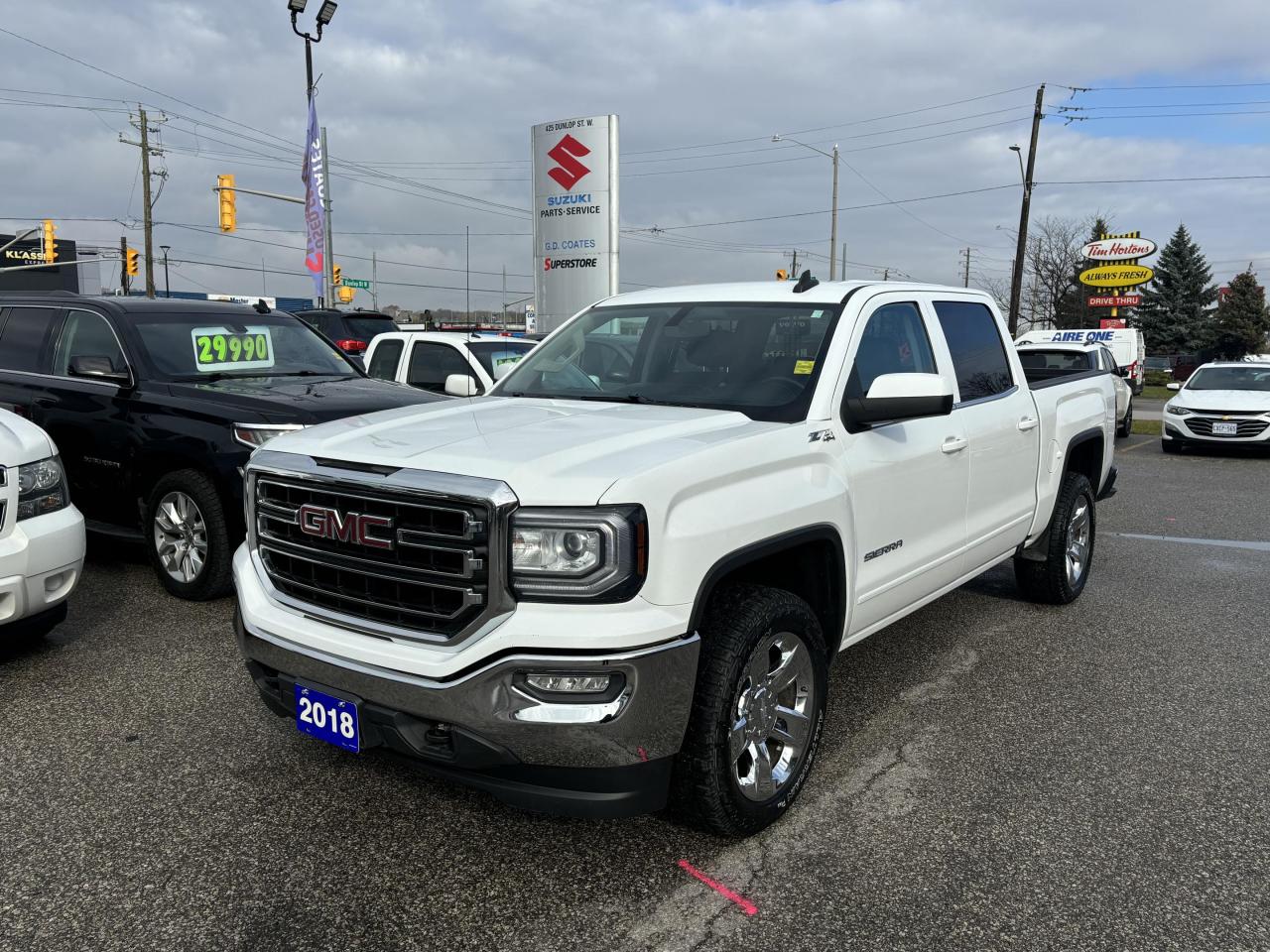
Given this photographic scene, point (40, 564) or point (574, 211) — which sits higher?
point (574, 211)

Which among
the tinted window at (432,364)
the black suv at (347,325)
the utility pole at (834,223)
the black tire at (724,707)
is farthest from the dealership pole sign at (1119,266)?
the black tire at (724,707)

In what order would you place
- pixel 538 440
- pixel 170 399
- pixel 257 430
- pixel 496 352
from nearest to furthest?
pixel 538 440 → pixel 257 430 → pixel 170 399 → pixel 496 352

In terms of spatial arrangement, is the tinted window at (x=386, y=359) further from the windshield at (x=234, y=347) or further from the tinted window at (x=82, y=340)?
the tinted window at (x=82, y=340)

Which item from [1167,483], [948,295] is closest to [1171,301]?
[1167,483]

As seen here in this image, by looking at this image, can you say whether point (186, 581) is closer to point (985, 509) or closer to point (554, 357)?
point (554, 357)

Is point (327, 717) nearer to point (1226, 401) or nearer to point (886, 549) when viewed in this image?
point (886, 549)

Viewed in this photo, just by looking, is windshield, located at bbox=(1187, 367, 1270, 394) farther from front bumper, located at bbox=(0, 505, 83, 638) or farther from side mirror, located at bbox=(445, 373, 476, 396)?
front bumper, located at bbox=(0, 505, 83, 638)

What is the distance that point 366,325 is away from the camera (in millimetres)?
15641

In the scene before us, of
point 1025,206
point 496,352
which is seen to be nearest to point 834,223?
point 1025,206

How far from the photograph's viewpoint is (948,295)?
4820mm

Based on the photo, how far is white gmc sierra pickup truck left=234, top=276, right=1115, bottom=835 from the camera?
8.74ft

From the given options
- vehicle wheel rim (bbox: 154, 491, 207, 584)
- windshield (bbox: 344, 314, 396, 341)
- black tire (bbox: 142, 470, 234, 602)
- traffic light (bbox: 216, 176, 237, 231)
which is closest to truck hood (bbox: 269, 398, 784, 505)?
black tire (bbox: 142, 470, 234, 602)

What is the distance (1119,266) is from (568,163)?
32.6 metres

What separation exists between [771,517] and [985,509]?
2.07 m
